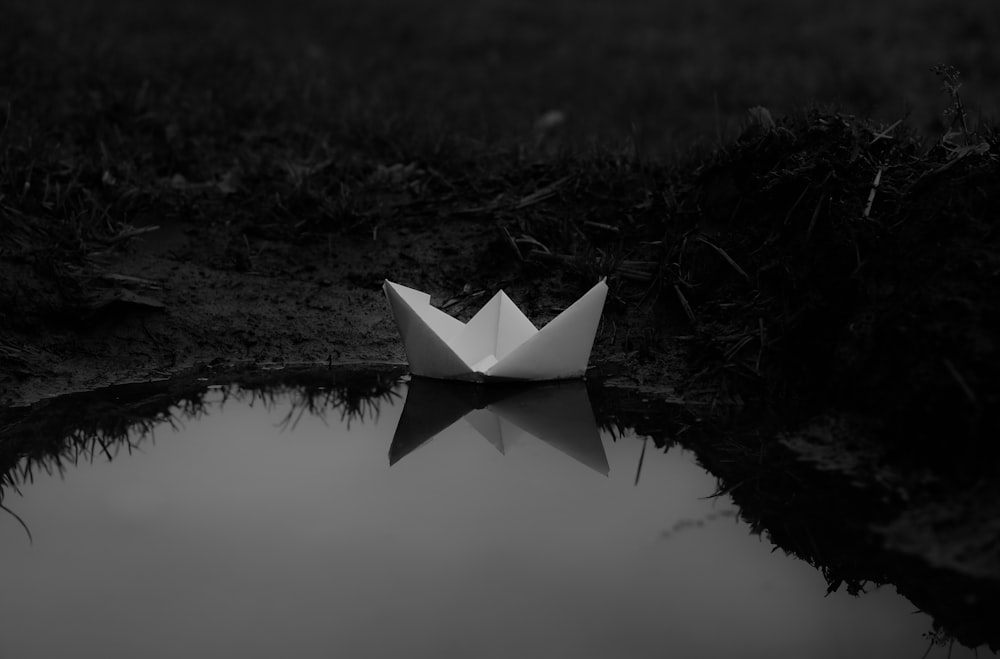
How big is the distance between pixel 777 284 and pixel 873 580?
1.62 metres

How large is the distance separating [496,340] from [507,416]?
0.44 m

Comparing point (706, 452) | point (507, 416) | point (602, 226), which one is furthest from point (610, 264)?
point (706, 452)

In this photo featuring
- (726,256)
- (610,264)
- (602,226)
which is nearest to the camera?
(726,256)

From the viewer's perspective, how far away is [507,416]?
12.4 ft

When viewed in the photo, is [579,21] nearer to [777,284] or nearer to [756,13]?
[756,13]

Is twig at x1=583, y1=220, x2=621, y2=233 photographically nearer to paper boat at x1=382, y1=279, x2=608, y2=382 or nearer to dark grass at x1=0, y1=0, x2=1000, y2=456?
dark grass at x1=0, y1=0, x2=1000, y2=456

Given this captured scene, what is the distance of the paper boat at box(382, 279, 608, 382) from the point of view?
154 inches

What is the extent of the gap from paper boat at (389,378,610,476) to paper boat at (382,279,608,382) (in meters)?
0.06

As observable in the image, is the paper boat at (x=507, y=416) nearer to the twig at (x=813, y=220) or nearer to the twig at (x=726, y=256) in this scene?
the twig at (x=726, y=256)

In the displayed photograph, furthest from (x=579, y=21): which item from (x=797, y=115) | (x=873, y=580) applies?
(x=873, y=580)

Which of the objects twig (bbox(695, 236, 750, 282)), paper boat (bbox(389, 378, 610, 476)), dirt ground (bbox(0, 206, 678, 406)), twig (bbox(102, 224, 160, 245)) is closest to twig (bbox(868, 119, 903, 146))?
twig (bbox(695, 236, 750, 282))

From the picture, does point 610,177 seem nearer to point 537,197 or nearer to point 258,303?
point 537,197

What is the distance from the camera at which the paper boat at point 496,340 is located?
12.9 feet

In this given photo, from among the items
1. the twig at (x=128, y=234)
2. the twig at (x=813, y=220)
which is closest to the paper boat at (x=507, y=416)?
the twig at (x=813, y=220)
